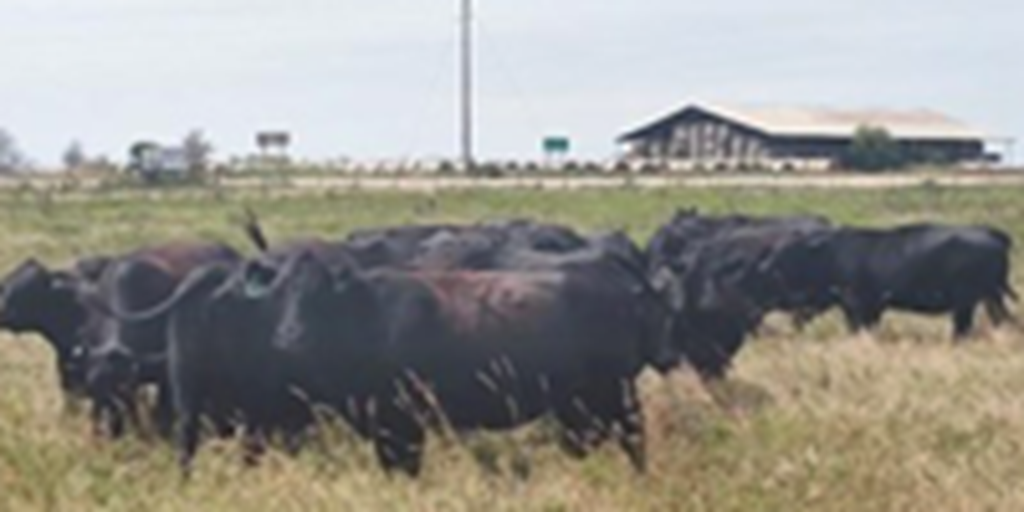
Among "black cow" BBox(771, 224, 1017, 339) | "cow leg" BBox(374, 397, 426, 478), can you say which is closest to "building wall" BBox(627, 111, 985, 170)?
"black cow" BBox(771, 224, 1017, 339)

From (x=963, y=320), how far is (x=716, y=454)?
11022 mm

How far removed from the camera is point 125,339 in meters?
13.0

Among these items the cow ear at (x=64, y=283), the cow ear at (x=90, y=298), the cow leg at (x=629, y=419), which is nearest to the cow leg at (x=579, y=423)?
the cow leg at (x=629, y=419)

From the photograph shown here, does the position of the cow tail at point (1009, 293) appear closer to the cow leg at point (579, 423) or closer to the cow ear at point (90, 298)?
the cow leg at point (579, 423)

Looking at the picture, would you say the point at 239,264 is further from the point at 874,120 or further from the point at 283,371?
the point at 874,120

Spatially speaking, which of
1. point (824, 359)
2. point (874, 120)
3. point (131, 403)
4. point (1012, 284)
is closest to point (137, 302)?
point (131, 403)

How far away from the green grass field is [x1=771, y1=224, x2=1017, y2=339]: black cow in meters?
0.70

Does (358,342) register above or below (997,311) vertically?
above

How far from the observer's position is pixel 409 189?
54.1 meters

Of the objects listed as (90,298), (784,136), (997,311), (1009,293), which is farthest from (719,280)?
(784,136)

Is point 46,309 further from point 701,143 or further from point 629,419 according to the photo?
point 701,143

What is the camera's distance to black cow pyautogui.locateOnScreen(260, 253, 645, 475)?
10.6 m

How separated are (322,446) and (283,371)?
2.05ft

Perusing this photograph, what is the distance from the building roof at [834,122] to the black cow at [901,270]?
74.4 metres
